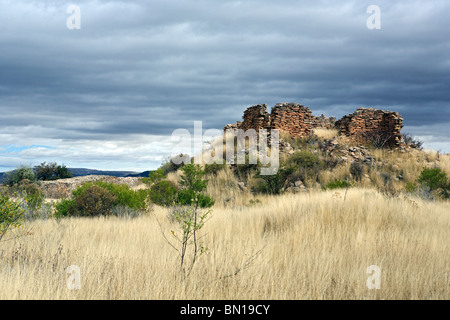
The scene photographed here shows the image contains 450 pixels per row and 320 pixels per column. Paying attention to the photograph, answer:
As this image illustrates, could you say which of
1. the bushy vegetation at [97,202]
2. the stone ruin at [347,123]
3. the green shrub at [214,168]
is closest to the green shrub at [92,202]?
the bushy vegetation at [97,202]

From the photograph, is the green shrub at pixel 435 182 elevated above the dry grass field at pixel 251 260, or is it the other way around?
the green shrub at pixel 435 182

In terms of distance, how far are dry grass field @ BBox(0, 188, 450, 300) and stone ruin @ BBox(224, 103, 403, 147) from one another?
57.7ft

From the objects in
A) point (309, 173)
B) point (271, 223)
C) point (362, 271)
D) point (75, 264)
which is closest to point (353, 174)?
point (309, 173)

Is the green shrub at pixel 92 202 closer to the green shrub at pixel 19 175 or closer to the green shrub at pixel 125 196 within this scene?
the green shrub at pixel 125 196

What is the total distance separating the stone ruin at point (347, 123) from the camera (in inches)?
1039

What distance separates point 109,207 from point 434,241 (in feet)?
28.0

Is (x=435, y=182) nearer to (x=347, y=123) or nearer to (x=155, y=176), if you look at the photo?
(x=155, y=176)

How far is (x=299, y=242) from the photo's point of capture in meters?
6.77

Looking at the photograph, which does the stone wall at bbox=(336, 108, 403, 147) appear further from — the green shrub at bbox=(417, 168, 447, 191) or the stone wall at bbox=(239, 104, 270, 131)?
the green shrub at bbox=(417, 168, 447, 191)

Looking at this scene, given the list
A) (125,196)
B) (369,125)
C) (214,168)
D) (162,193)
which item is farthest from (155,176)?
(369,125)

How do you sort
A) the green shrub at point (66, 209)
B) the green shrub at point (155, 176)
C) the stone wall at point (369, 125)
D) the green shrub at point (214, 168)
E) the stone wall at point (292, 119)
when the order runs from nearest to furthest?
the green shrub at point (66, 209), the green shrub at point (155, 176), the green shrub at point (214, 168), the stone wall at point (292, 119), the stone wall at point (369, 125)

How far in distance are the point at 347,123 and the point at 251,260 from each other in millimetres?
24084

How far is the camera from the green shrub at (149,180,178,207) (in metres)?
13.4

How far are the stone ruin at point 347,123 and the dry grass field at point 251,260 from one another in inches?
692
